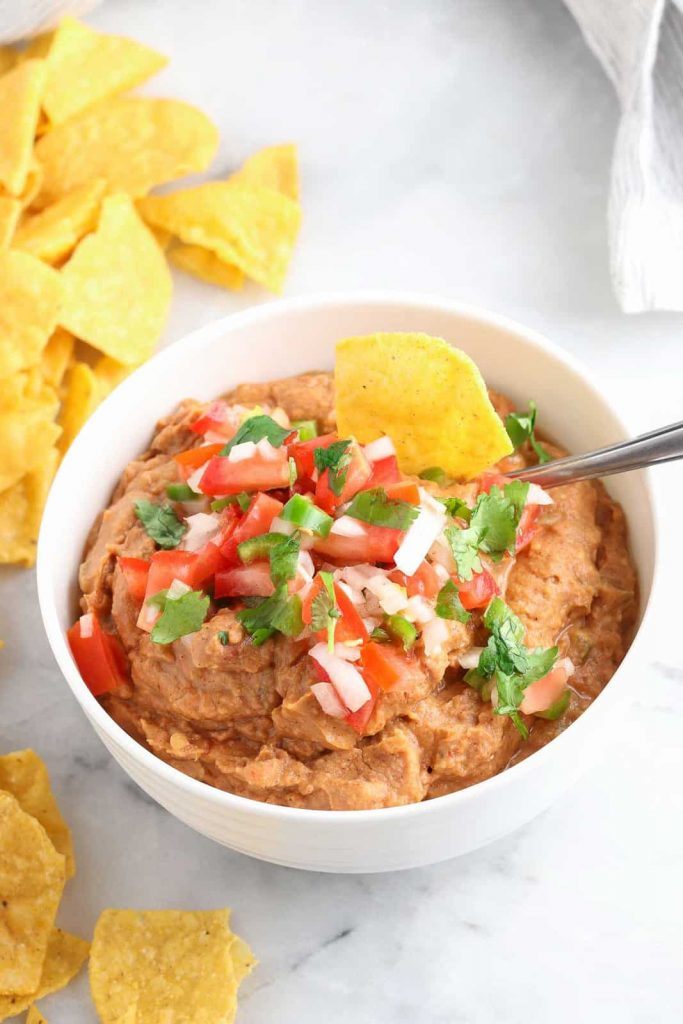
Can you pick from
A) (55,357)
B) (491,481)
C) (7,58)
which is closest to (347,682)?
(491,481)

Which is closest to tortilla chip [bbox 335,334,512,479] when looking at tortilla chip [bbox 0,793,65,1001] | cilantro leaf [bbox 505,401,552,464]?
cilantro leaf [bbox 505,401,552,464]

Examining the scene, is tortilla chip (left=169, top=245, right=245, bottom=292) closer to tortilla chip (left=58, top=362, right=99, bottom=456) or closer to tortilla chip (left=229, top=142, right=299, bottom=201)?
tortilla chip (left=229, top=142, right=299, bottom=201)

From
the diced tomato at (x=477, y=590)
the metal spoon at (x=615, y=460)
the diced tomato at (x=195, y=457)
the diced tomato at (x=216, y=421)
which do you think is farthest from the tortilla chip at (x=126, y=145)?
the diced tomato at (x=477, y=590)

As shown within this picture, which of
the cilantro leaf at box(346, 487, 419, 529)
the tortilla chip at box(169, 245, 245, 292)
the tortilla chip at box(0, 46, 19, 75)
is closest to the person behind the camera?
the cilantro leaf at box(346, 487, 419, 529)

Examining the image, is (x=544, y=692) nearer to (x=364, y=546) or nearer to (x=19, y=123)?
(x=364, y=546)

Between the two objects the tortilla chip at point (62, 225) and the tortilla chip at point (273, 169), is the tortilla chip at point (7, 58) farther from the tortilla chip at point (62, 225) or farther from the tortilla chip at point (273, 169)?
the tortilla chip at point (273, 169)

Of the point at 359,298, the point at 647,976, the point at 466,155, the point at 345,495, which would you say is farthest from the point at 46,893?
the point at 466,155

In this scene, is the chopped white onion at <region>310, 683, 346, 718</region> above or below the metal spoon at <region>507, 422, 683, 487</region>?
below

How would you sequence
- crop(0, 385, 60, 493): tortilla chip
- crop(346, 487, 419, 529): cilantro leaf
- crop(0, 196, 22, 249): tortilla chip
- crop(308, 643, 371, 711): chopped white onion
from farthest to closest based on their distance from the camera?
crop(0, 196, 22, 249): tortilla chip, crop(0, 385, 60, 493): tortilla chip, crop(346, 487, 419, 529): cilantro leaf, crop(308, 643, 371, 711): chopped white onion
